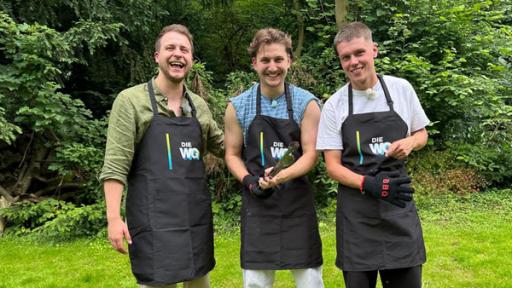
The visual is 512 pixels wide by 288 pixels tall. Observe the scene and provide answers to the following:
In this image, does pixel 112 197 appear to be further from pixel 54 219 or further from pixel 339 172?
pixel 54 219

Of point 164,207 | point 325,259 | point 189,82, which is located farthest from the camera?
point 189,82

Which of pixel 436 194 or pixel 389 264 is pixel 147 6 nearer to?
pixel 436 194

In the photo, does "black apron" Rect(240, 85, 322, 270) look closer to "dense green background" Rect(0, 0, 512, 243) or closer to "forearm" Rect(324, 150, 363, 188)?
"forearm" Rect(324, 150, 363, 188)

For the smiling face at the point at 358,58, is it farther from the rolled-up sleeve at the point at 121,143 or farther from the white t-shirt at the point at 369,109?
the rolled-up sleeve at the point at 121,143

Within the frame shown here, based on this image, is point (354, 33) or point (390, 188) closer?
point (390, 188)

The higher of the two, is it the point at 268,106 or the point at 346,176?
the point at 268,106

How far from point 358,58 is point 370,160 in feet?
1.73

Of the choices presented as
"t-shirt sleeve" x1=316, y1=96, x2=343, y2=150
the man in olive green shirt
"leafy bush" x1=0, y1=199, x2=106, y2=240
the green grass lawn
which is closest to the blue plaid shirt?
"t-shirt sleeve" x1=316, y1=96, x2=343, y2=150

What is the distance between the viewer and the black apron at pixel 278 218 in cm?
260

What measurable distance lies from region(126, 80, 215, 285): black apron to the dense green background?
3.66 meters

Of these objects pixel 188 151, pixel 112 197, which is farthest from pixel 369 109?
pixel 112 197

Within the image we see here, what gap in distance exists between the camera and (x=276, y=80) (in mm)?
2600

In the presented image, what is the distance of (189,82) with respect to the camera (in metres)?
6.43

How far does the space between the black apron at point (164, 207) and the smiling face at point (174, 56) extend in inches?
6.0
